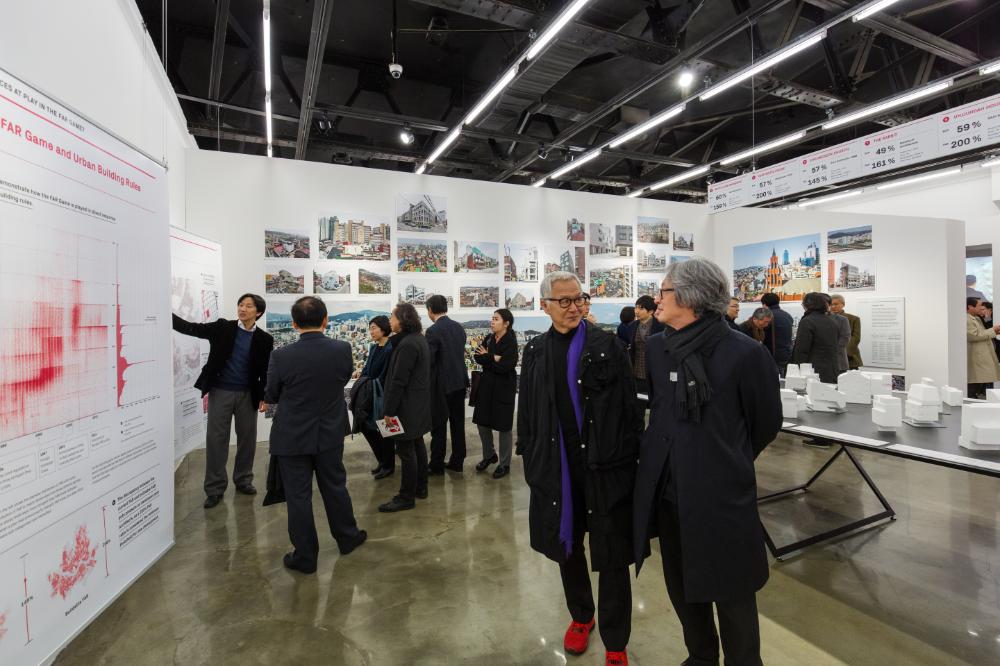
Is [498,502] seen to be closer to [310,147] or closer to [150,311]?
[150,311]

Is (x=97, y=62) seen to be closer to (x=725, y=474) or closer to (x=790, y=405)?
(x=725, y=474)

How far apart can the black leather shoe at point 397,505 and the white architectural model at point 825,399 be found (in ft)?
10.2

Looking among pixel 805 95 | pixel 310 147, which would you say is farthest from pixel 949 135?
pixel 310 147

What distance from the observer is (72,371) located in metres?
2.15

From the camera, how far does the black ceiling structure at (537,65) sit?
5105 millimetres

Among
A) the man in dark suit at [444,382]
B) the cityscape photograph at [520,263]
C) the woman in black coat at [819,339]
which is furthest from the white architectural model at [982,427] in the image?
the cityscape photograph at [520,263]

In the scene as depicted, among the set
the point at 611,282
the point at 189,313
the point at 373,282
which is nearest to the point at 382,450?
the point at 189,313

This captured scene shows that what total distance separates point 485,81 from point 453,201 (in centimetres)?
198

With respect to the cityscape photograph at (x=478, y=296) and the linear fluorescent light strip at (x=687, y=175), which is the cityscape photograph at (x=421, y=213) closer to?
the cityscape photograph at (x=478, y=296)

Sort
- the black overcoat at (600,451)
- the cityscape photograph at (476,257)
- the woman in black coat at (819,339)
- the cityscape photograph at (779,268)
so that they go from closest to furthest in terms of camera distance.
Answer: the black overcoat at (600,451) < the woman in black coat at (819,339) < the cityscape photograph at (476,257) < the cityscape photograph at (779,268)

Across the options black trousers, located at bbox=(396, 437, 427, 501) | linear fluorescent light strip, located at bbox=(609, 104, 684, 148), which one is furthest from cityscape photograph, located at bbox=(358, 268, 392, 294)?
linear fluorescent light strip, located at bbox=(609, 104, 684, 148)

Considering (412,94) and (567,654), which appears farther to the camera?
(412,94)

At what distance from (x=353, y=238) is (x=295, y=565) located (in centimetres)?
468

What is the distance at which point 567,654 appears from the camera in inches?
83.9
